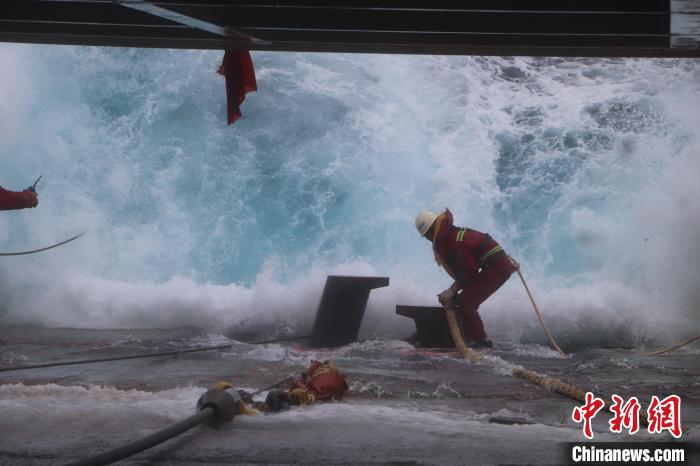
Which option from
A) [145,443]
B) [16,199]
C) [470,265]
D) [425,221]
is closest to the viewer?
[145,443]

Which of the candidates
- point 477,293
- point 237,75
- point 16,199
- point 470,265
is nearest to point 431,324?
point 477,293

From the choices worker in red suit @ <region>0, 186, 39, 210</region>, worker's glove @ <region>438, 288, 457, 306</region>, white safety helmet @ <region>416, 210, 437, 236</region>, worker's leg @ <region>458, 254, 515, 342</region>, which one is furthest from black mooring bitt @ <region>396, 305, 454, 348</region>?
worker in red suit @ <region>0, 186, 39, 210</region>

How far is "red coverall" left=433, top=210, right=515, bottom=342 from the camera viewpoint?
25.2ft

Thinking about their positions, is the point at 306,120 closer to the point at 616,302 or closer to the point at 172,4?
the point at 616,302

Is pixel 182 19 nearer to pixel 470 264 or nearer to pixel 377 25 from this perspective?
pixel 377 25

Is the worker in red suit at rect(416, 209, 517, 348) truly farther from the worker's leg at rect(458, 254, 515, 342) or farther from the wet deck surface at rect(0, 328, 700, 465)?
the wet deck surface at rect(0, 328, 700, 465)

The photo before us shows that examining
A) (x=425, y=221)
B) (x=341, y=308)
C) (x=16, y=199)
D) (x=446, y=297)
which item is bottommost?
(x=341, y=308)

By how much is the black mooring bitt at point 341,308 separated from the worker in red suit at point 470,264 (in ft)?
3.39

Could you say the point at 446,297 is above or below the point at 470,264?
below

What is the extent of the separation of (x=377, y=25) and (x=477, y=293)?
4429 mm

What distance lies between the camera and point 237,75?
4.79 m

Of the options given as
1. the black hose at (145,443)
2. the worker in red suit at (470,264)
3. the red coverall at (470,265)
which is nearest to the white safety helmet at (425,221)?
the worker in red suit at (470,264)

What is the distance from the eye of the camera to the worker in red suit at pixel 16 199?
8.56 metres

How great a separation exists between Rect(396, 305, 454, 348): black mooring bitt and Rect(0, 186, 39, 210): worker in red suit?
5461mm
